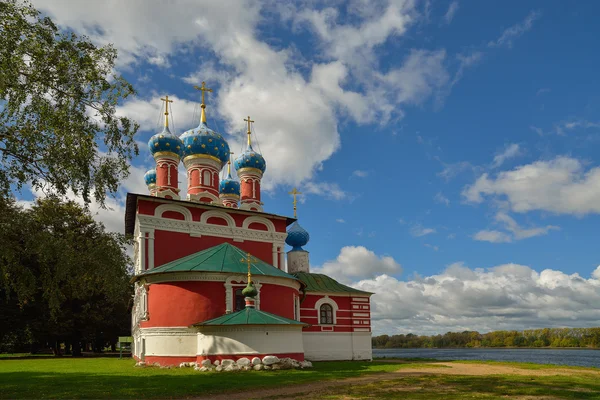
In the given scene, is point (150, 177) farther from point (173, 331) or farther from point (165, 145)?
point (173, 331)

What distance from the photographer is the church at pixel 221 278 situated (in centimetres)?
1820

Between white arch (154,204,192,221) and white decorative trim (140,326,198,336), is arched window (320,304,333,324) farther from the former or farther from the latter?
white decorative trim (140,326,198,336)

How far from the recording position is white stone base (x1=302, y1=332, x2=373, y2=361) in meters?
26.9

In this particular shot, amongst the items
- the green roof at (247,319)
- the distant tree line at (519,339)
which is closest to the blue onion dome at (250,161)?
the green roof at (247,319)

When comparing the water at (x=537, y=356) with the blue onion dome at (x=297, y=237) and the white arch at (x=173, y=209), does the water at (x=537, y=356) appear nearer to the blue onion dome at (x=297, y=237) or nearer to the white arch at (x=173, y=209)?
the blue onion dome at (x=297, y=237)

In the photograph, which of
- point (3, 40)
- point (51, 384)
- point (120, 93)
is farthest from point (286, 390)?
point (3, 40)

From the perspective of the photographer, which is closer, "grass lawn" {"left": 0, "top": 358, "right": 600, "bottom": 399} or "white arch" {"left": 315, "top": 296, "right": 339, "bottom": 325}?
"grass lawn" {"left": 0, "top": 358, "right": 600, "bottom": 399}

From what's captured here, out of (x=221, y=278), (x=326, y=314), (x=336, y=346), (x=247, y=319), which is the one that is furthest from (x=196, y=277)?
(x=336, y=346)

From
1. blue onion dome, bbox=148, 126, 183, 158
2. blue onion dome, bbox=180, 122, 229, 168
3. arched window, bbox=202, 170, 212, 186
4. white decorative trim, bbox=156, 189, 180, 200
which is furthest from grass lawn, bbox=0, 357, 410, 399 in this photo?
blue onion dome, bbox=148, 126, 183, 158

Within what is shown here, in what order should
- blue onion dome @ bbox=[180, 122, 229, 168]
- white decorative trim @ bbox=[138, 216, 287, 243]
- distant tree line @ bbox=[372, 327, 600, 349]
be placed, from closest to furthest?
1. white decorative trim @ bbox=[138, 216, 287, 243]
2. blue onion dome @ bbox=[180, 122, 229, 168]
3. distant tree line @ bbox=[372, 327, 600, 349]

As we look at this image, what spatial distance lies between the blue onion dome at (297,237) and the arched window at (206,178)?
704 centimetres

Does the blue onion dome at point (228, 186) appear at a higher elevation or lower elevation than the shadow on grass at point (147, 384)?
higher

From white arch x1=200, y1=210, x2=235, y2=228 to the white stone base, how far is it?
771 cm

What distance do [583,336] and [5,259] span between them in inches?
3025
